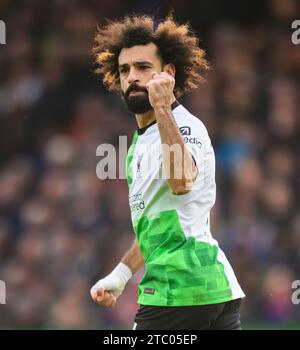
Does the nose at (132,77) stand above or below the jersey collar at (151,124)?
above

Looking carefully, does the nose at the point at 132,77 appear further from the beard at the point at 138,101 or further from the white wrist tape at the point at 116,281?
the white wrist tape at the point at 116,281

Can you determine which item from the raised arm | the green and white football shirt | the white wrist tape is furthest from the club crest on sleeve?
the white wrist tape

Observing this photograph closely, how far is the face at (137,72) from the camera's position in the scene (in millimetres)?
5277

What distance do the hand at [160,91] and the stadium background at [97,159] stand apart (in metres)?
5.24

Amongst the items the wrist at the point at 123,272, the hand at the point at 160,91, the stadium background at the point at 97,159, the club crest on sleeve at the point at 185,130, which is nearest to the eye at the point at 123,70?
the hand at the point at 160,91

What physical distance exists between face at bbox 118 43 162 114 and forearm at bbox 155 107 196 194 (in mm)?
483

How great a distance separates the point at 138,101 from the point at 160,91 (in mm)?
339

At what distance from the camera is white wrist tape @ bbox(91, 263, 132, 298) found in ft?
17.9

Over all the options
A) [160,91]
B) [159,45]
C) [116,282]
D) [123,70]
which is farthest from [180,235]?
[159,45]

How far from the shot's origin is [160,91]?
16.2ft

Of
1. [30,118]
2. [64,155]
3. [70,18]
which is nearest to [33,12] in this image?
[70,18]

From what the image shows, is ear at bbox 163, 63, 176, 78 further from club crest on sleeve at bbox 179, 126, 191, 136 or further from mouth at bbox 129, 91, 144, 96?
club crest on sleeve at bbox 179, 126, 191, 136

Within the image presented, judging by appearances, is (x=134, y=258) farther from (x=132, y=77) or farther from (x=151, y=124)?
(x=132, y=77)
